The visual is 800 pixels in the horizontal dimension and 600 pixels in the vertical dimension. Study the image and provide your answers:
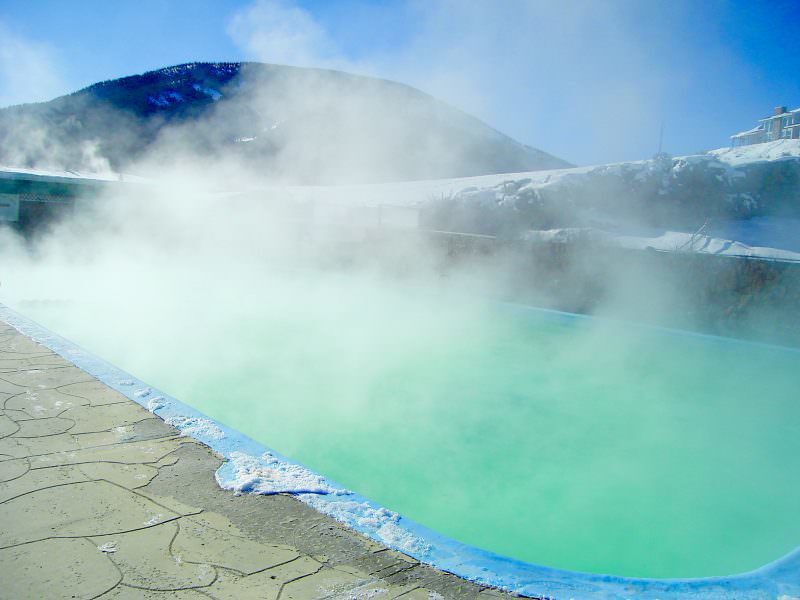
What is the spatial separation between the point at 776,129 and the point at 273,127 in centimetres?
2192

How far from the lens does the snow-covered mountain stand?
24156 millimetres

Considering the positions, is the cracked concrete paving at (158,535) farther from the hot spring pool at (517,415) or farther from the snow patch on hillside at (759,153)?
the snow patch on hillside at (759,153)

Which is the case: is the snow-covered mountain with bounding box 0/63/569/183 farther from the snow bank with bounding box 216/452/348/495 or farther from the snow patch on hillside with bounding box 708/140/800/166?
the snow bank with bounding box 216/452/348/495

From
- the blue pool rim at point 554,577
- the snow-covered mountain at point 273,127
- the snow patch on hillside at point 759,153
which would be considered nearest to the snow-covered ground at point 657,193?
the snow patch on hillside at point 759,153

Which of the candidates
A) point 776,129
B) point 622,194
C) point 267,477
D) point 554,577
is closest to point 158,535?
point 267,477

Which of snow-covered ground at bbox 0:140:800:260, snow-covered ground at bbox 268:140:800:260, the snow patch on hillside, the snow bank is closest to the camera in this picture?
the snow bank

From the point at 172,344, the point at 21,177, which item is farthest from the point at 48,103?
the point at 172,344

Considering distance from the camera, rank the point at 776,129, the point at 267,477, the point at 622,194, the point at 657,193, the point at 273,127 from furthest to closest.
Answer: the point at 273,127, the point at 776,129, the point at 622,194, the point at 657,193, the point at 267,477

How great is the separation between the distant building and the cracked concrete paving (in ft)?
62.7

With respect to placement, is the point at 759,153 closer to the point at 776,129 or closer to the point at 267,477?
the point at 776,129

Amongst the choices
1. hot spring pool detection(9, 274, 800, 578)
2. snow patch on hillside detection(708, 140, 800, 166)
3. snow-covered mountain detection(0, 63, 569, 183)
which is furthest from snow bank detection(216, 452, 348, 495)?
snow-covered mountain detection(0, 63, 569, 183)

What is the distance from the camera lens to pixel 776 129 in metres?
17.9

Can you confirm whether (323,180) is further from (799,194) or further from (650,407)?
(650,407)

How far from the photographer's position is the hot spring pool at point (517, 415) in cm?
278
